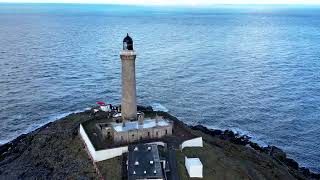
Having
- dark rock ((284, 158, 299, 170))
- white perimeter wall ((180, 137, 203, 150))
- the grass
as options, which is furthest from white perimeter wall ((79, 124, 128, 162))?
dark rock ((284, 158, 299, 170))

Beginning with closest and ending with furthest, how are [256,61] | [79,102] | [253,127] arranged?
1. [253,127]
2. [79,102]
3. [256,61]

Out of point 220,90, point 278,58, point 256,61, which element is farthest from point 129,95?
point 278,58

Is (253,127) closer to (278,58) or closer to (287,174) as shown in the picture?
(287,174)

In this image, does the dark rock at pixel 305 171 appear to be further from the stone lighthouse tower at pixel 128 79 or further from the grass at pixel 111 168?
the grass at pixel 111 168

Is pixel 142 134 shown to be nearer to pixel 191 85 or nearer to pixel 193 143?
pixel 193 143

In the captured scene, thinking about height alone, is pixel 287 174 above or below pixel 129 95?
below

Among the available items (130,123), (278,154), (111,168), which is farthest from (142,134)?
(278,154)

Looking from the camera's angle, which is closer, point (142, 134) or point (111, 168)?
point (111, 168)
